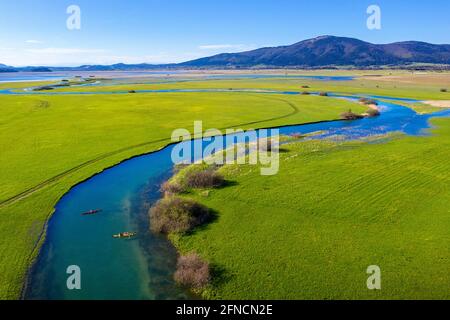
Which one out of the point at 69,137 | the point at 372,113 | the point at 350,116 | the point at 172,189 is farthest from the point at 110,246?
the point at 372,113

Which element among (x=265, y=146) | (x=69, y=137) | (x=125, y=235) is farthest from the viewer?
(x=69, y=137)

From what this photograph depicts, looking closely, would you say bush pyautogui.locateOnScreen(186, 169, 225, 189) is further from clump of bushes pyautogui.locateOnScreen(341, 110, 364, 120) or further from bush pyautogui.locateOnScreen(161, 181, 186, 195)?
clump of bushes pyautogui.locateOnScreen(341, 110, 364, 120)

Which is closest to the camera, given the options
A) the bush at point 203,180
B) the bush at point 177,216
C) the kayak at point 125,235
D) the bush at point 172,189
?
the kayak at point 125,235

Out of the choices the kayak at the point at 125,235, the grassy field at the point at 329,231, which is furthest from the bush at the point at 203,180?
the kayak at the point at 125,235

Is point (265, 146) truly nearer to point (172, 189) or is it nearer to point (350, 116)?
point (172, 189)

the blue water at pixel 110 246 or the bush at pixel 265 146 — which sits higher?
the bush at pixel 265 146

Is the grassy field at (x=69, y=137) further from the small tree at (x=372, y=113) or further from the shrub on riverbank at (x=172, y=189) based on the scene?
the shrub on riverbank at (x=172, y=189)
